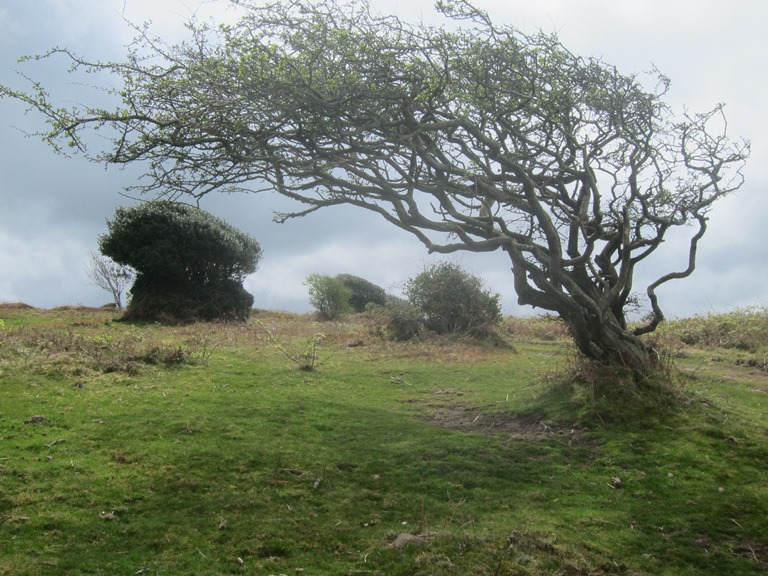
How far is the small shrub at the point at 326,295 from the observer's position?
26812 mm

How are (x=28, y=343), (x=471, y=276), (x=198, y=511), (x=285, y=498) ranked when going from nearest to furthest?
(x=198, y=511) < (x=285, y=498) < (x=28, y=343) < (x=471, y=276)

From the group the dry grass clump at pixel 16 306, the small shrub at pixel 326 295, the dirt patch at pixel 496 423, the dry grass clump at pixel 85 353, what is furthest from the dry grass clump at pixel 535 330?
the dry grass clump at pixel 16 306

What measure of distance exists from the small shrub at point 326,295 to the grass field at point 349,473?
13887 millimetres

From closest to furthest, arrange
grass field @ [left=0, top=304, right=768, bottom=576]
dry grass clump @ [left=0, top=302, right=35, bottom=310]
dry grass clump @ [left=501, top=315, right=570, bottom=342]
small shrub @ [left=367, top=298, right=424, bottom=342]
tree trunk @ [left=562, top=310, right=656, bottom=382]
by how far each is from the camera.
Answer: grass field @ [left=0, top=304, right=768, bottom=576] → tree trunk @ [left=562, top=310, right=656, bottom=382] → small shrub @ [left=367, top=298, right=424, bottom=342] → dry grass clump @ [left=501, top=315, right=570, bottom=342] → dry grass clump @ [left=0, top=302, right=35, bottom=310]

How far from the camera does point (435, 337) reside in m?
19.0

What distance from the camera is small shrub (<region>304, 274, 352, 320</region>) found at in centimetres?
2681

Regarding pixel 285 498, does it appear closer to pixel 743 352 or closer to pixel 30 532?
pixel 30 532

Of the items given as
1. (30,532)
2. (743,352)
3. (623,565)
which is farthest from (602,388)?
(743,352)

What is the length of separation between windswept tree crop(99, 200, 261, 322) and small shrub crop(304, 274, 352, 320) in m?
5.00

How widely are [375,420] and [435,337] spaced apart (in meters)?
9.48

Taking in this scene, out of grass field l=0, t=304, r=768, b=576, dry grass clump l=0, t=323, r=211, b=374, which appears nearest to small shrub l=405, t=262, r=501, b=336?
grass field l=0, t=304, r=768, b=576

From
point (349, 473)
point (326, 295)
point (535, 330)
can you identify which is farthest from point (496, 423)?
point (326, 295)

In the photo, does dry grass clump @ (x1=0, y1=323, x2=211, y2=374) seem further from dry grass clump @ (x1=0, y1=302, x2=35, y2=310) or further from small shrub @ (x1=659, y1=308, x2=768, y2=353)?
small shrub @ (x1=659, y1=308, x2=768, y2=353)

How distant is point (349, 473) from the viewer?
7.34 m
